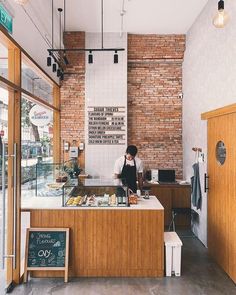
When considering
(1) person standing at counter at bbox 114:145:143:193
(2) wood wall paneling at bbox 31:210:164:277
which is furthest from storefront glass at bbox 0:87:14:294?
(1) person standing at counter at bbox 114:145:143:193

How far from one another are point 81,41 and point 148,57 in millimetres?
1623

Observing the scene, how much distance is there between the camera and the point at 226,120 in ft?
13.4

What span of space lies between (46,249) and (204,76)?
392 cm

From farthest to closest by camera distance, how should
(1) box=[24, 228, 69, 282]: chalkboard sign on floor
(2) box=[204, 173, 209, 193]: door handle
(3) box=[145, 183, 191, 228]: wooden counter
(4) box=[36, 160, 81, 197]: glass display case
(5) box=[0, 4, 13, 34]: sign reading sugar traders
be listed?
(3) box=[145, 183, 191, 228]: wooden counter → (2) box=[204, 173, 209, 193]: door handle → (4) box=[36, 160, 81, 197]: glass display case → (1) box=[24, 228, 69, 282]: chalkboard sign on floor → (5) box=[0, 4, 13, 34]: sign reading sugar traders

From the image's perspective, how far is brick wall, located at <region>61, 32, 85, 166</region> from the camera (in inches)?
265

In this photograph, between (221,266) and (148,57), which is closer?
(221,266)

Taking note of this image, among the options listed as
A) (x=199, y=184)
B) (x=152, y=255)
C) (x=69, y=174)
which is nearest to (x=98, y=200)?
(x=152, y=255)

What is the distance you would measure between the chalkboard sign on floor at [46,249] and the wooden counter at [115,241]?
0.39 ft

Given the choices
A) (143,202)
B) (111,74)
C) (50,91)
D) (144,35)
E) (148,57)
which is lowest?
(143,202)

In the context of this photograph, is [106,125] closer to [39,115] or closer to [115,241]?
[39,115]

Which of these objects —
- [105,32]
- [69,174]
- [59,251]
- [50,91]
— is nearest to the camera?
[59,251]

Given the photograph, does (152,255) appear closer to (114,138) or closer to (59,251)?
(59,251)

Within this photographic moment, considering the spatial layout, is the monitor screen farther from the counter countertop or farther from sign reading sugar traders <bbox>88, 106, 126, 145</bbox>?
the counter countertop

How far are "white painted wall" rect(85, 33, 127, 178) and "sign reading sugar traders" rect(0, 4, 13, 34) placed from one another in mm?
3372
